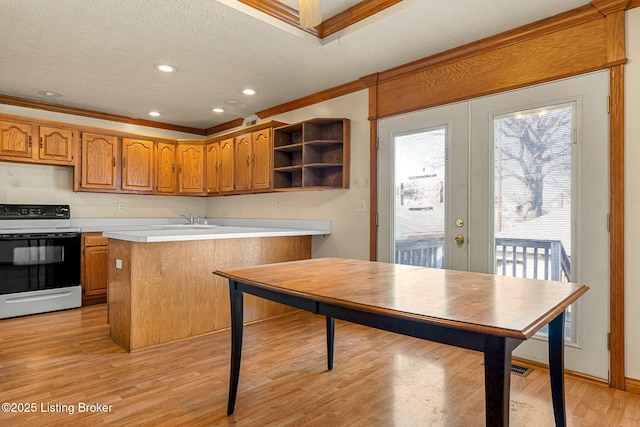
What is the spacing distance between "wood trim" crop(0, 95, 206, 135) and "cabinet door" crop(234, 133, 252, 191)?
1448mm

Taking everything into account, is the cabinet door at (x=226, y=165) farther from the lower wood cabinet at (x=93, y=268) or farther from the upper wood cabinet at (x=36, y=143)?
the upper wood cabinet at (x=36, y=143)

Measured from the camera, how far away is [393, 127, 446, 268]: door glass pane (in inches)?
126

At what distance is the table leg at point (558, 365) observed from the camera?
5.34 feet

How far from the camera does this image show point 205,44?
293cm

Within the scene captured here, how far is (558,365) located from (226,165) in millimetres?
4238

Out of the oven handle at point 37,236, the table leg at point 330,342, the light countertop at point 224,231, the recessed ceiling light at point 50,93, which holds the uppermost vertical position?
the recessed ceiling light at point 50,93

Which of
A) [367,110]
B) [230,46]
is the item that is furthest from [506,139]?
[230,46]

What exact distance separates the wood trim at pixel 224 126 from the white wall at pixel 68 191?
458mm

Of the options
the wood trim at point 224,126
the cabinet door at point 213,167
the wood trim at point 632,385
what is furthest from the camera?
the wood trim at point 224,126

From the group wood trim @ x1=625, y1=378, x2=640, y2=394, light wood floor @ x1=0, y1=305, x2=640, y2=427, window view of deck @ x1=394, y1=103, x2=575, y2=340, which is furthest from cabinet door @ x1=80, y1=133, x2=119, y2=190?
wood trim @ x1=625, y1=378, x2=640, y2=394

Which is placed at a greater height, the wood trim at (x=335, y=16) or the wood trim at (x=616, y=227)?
the wood trim at (x=335, y=16)

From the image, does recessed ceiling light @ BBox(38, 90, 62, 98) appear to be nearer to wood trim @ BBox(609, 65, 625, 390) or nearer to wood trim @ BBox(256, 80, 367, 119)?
wood trim @ BBox(256, 80, 367, 119)

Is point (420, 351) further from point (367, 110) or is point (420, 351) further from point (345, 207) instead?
point (367, 110)

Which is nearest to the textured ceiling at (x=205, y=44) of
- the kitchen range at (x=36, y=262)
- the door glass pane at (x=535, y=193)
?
the door glass pane at (x=535, y=193)
